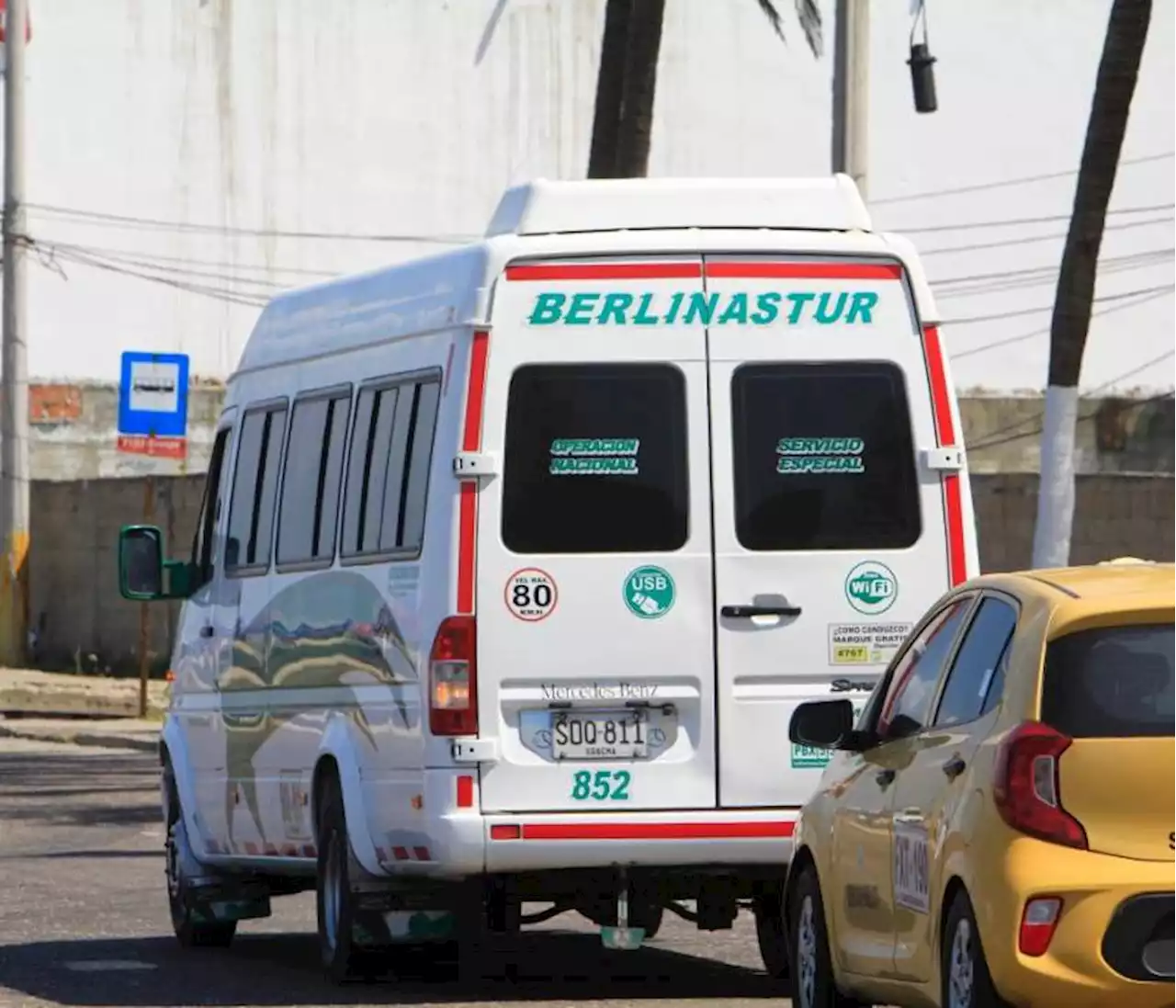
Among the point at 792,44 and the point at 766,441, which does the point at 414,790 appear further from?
the point at 792,44

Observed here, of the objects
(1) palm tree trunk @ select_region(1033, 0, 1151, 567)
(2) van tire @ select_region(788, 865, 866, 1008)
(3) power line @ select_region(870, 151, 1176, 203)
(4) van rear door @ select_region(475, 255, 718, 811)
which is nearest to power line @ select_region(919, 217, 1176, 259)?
(3) power line @ select_region(870, 151, 1176, 203)

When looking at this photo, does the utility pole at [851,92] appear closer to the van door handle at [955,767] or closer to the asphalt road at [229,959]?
the asphalt road at [229,959]

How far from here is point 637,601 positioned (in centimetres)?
1129

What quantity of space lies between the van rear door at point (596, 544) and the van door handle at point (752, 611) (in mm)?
71

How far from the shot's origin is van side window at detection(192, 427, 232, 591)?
1388cm

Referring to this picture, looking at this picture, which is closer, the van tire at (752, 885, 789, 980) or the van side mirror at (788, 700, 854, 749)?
the van side mirror at (788, 700, 854, 749)

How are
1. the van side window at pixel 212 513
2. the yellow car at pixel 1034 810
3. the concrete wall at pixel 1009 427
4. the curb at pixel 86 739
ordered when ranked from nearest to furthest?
the yellow car at pixel 1034 810
the van side window at pixel 212 513
the curb at pixel 86 739
the concrete wall at pixel 1009 427

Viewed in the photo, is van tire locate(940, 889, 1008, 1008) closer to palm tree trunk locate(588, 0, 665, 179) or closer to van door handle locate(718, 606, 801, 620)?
van door handle locate(718, 606, 801, 620)

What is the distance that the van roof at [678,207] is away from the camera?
11664mm

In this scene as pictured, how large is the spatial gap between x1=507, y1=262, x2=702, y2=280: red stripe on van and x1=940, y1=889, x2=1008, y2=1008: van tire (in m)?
3.83

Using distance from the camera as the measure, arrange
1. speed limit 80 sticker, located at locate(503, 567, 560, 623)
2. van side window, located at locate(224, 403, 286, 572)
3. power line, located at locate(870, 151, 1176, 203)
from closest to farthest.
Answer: speed limit 80 sticker, located at locate(503, 567, 560, 623) → van side window, located at locate(224, 403, 286, 572) → power line, located at locate(870, 151, 1176, 203)

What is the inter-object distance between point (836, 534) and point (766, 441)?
1.34 ft

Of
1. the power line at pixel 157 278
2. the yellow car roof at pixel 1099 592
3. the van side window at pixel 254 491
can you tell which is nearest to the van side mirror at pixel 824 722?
the yellow car roof at pixel 1099 592

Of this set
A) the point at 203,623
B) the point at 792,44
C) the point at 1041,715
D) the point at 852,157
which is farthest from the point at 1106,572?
the point at 792,44
